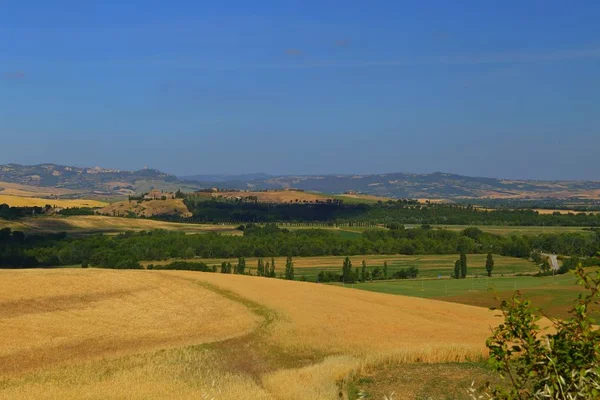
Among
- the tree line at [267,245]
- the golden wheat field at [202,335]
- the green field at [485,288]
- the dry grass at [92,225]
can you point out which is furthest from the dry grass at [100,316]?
the dry grass at [92,225]

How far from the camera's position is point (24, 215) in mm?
175500

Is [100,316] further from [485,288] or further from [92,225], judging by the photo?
[92,225]

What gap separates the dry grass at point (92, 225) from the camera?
156 m

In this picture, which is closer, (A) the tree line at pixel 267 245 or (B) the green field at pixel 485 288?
(B) the green field at pixel 485 288

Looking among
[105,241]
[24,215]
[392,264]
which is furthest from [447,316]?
[24,215]

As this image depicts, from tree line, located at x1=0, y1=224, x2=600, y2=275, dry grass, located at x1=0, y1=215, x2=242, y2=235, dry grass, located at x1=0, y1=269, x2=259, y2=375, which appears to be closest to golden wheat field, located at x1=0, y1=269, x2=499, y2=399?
dry grass, located at x1=0, y1=269, x2=259, y2=375

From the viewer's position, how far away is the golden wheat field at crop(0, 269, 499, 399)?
24781mm

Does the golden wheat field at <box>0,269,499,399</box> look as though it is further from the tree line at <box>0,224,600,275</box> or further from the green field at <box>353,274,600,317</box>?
the tree line at <box>0,224,600,275</box>

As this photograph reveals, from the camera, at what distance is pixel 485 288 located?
66.5 metres

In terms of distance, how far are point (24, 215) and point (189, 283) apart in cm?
13261

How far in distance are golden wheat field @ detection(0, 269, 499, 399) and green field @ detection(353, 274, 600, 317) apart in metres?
15.1

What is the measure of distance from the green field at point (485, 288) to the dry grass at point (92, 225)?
8104 cm

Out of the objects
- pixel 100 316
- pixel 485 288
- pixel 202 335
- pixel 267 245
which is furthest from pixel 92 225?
pixel 202 335

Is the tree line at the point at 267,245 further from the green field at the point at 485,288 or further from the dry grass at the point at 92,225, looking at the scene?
the green field at the point at 485,288
